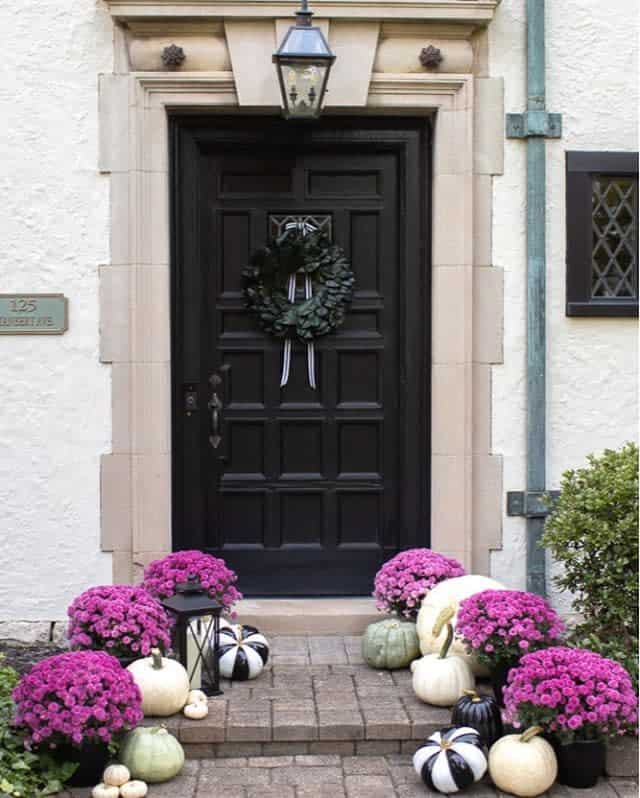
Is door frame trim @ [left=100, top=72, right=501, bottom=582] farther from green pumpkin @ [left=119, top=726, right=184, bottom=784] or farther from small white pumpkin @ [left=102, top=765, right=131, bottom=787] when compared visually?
small white pumpkin @ [left=102, top=765, right=131, bottom=787]

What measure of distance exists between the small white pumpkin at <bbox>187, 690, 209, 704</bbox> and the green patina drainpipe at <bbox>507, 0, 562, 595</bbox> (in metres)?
2.13

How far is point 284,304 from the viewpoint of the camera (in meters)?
6.73

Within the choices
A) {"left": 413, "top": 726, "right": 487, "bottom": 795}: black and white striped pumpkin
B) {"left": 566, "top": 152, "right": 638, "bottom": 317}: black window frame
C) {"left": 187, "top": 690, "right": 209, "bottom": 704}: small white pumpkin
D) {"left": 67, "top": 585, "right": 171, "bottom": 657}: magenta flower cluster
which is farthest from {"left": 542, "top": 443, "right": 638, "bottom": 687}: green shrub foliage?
{"left": 67, "top": 585, "right": 171, "bottom": 657}: magenta flower cluster

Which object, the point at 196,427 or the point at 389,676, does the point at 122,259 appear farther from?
the point at 389,676

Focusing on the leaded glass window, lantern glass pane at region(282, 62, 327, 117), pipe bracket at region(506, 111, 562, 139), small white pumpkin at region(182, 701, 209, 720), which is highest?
lantern glass pane at region(282, 62, 327, 117)

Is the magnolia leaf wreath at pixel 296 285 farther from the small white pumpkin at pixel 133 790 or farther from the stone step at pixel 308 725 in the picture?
the small white pumpkin at pixel 133 790

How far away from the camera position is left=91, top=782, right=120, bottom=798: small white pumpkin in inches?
182

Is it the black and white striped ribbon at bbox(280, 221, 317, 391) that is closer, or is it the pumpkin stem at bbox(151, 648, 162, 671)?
the pumpkin stem at bbox(151, 648, 162, 671)

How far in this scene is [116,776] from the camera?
15.3 ft

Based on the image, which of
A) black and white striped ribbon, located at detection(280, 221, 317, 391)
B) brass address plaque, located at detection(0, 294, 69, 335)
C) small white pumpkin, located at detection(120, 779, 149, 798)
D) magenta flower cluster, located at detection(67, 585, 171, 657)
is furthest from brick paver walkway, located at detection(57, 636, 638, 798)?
brass address plaque, located at detection(0, 294, 69, 335)

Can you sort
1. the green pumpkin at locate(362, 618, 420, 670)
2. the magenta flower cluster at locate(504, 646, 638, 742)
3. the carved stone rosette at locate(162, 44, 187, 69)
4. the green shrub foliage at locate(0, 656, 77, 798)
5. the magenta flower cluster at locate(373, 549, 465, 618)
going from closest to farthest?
the green shrub foliage at locate(0, 656, 77, 798)
the magenta flower cluster at locate(504, 646, 638, 742)
the green pumpkin at locate(362, 618, 420, 670)
the magenta flower cluster at locate(373, 549, 465, 618)
the carved stone rosette at locate(162, 44, 187, 69)

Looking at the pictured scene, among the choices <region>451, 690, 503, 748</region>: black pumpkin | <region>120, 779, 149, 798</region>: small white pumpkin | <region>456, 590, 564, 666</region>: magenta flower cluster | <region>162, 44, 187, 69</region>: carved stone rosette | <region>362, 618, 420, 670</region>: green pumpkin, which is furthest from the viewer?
<region>162, 44, 187, 69</region>: carved stone rosette

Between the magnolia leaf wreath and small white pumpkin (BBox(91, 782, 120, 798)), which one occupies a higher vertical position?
the magnolia leaf wreath

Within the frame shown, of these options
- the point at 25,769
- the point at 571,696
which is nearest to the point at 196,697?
the point at 25,769
